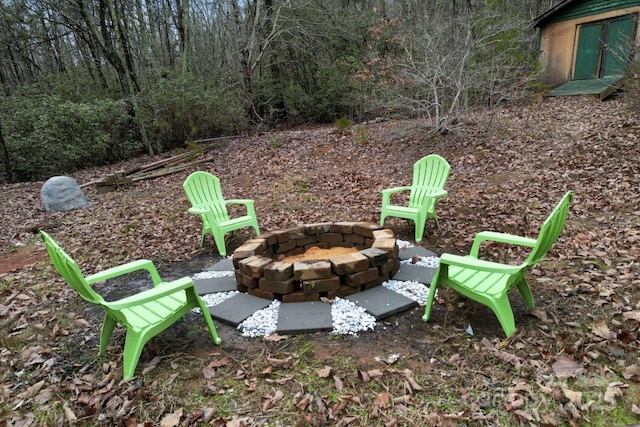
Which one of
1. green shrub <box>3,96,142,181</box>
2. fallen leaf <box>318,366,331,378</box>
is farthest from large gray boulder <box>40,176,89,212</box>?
fallen leaf <box>318,366,331,378</box>

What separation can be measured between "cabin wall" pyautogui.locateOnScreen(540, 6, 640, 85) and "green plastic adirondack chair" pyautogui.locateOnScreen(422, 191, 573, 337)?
10441 millimetres

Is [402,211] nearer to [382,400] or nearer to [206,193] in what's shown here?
[206,193]

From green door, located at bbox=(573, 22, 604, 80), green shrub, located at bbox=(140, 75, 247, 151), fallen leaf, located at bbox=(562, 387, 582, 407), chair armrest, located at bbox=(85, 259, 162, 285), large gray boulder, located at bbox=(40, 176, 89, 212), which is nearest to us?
fallen leaf, located at bbox=(562, 387, 582, 407)

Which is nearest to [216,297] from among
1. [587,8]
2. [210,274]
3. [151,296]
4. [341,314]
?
[210,274]

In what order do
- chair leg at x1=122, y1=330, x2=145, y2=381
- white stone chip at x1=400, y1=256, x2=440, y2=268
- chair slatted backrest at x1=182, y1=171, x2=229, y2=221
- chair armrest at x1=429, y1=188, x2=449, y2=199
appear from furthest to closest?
chair slatted backrest at x1=182, y1=171, x2=229, y2=221, chair armrest at x1=429, y1=188, x2=449, y2=199, white stone chip at x1=400, y1=256, x2=440, y2=268, chair leg at x1=122, y1=330, x2=145, y2=381

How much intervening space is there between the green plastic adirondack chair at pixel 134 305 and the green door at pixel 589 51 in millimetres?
11709

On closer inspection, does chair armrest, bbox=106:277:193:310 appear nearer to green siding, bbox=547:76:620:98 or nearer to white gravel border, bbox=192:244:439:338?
white gravel border, bbox=192:244:439:338

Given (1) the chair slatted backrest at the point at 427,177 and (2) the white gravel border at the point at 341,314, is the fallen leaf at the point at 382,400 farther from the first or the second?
(1) the chair slatted backrest at the point at 427,177

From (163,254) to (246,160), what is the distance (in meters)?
4.73

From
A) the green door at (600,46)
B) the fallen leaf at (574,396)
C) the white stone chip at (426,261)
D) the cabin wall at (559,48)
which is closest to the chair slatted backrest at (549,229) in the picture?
the fallen leaf at (574,396)

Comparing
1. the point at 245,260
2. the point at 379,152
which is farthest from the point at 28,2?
the point at 245,260

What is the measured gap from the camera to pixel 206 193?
450cm

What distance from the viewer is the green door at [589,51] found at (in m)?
10.1

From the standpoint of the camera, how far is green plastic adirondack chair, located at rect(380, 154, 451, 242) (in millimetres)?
4016
